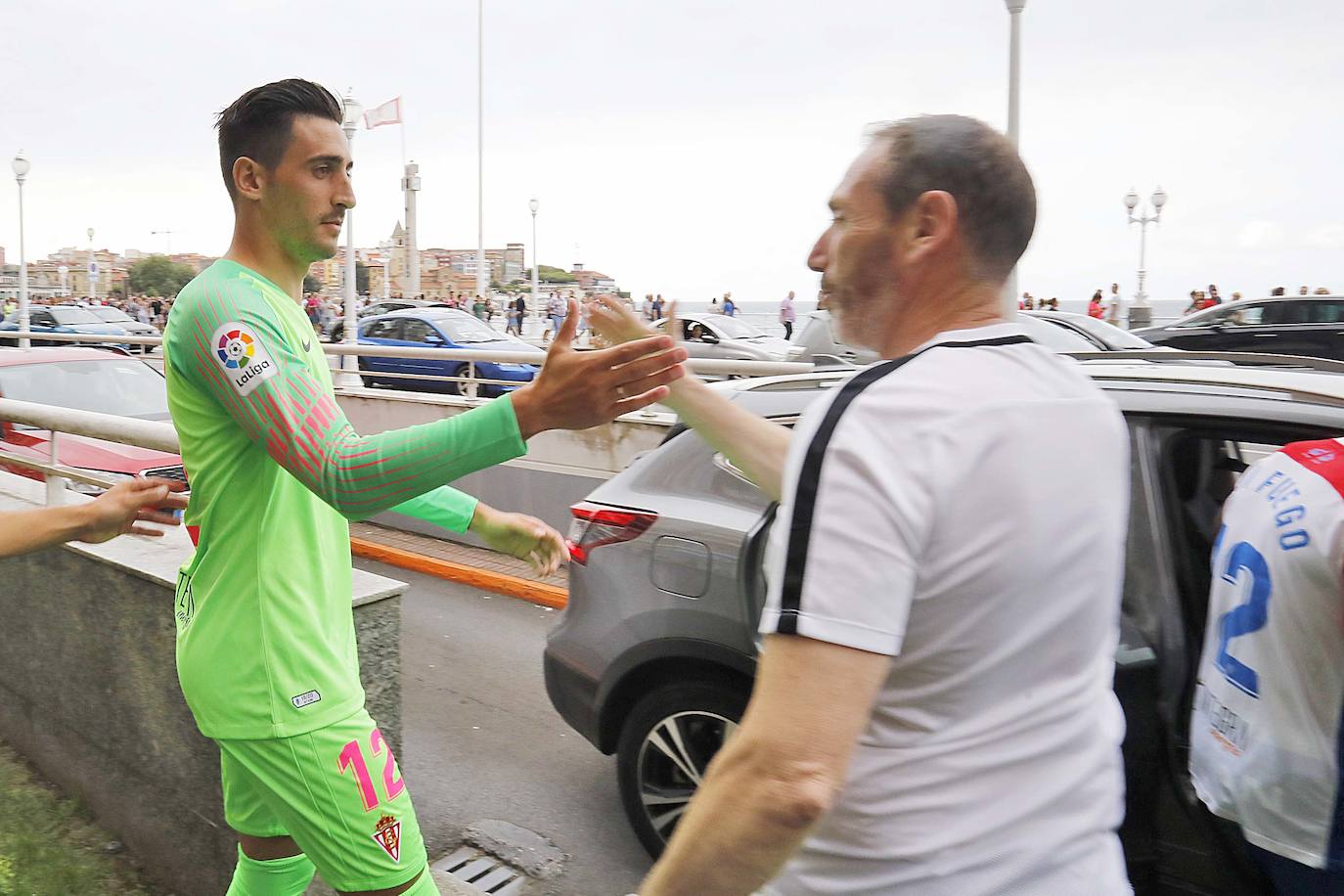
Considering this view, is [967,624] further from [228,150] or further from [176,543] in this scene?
[176,543]

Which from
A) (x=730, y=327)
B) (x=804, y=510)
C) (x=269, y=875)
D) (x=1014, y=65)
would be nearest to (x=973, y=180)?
(x=804, y=510)

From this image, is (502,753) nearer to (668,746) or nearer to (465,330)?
(668,746)

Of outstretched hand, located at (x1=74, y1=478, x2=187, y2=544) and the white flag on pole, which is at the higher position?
the white flag on pole

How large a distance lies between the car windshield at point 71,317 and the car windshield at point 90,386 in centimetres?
2626

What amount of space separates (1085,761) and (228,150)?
177 cm

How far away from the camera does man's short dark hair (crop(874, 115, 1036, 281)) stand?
1.41 metres

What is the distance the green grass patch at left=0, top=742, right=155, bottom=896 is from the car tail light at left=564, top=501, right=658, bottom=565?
64.4 inches

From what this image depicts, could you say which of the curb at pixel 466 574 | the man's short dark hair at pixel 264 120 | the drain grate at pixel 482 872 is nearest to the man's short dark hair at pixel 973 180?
the man's short dark hair at pixel 264 120

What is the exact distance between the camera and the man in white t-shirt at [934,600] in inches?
47.1

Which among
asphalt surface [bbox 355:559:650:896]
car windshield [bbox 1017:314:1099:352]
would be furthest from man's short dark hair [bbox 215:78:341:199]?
car windshield [bbox 1017:314:1099:352]

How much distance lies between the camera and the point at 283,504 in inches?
78.2

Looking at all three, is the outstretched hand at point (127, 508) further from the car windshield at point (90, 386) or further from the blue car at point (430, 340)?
the blue car at point (430, 340)

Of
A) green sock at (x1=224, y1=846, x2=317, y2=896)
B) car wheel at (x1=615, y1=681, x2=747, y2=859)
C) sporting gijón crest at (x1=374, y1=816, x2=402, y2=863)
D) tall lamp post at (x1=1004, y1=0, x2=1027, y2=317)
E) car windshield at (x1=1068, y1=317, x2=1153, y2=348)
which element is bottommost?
car wheel at (x1=615, y1=681, x2=747, y2=859)

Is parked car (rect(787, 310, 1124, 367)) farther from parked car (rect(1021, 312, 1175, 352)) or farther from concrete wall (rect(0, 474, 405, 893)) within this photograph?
concrete wall (rect(0, 474, 405, 893))
